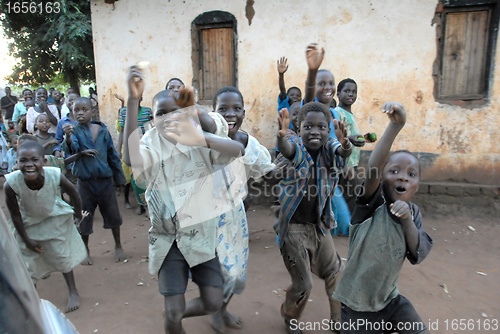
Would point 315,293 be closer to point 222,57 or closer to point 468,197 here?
point 468,197

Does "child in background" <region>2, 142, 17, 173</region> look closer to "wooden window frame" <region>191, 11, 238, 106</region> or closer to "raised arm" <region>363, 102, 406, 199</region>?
"wooden window frame" <region>191, 11, 238, 106</region>

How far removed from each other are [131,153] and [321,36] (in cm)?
430

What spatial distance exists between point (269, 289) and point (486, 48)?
4583 millimetres

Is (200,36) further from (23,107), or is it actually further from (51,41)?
(51,41)

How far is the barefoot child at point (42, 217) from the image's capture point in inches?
106

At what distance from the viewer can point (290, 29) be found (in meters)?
5.37

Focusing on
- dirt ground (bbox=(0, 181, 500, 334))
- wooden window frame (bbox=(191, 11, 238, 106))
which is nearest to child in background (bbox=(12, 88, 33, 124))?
wooden window frame (bbox=(191, 11, 238, 106))

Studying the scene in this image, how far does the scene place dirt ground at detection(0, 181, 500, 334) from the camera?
2.70 m

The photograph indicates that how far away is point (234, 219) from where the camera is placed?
2221 mm

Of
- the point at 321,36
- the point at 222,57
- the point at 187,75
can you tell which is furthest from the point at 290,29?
the point at 187,75

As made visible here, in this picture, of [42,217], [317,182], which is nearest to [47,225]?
[42,217]

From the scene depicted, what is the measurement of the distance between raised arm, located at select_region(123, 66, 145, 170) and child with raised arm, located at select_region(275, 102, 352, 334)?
0.95m

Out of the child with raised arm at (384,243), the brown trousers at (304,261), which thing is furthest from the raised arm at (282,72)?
the child with raised arm at (384,243)

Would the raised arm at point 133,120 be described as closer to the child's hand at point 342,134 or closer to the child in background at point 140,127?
the child's hand at point 342,134
